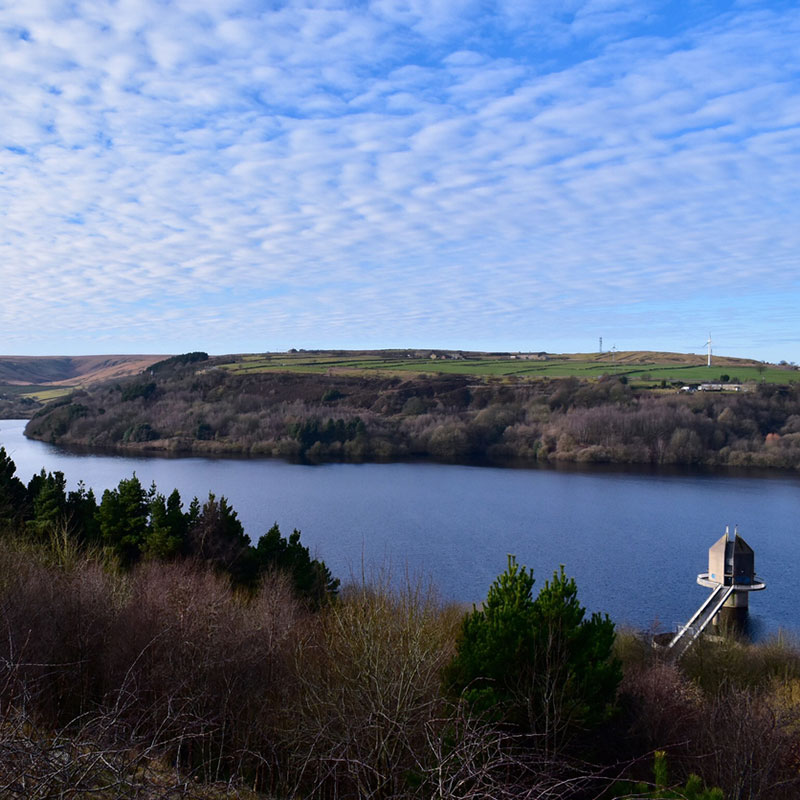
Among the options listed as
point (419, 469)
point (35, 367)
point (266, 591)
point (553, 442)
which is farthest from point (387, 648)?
point (35, 367)

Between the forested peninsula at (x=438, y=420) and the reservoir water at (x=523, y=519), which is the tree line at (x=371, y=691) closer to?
the reservoir water at (x=523, y=519)

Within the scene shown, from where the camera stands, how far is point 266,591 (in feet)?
45.9

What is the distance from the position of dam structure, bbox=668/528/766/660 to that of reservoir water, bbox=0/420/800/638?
22.3 inches

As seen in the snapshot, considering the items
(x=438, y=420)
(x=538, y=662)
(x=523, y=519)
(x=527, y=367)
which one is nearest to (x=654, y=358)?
(x=527, y=367)

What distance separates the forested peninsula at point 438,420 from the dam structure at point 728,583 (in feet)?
114

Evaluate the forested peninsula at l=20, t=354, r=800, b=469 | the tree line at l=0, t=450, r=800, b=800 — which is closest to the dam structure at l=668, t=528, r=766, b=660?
the tree line at l=0, t=450, r=800, b=800

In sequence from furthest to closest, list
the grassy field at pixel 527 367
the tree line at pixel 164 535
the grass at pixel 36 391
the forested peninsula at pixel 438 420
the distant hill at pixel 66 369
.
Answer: the distant hill at pixel 66 369
the grass at pixel 36 391
the grassy field at pixel 527 367
the forested peninsula at pixel 438 420
the tree line at pixel 164 535

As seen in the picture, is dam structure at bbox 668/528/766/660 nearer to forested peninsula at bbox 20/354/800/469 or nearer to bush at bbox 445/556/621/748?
bush at bbox 445/556/621/748

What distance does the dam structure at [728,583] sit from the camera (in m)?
21.4

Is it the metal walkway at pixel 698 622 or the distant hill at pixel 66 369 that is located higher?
the distant hill at pixel 66 369

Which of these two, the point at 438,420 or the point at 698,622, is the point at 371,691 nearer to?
the point at 698,622

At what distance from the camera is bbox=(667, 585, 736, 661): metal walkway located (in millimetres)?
17062

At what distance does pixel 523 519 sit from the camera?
34.0 meters

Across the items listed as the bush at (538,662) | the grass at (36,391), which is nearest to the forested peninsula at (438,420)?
the grass at (36,391)
